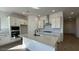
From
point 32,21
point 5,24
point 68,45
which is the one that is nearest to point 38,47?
point 32,21

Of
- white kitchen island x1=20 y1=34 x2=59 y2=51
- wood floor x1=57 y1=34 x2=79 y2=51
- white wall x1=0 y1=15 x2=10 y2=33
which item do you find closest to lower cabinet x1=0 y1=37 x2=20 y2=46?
white wall x1=0 y1=15 x2=10 y2=33

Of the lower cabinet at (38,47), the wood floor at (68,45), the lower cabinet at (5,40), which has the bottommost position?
the wood floor at (68,45)

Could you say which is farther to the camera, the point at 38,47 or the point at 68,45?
the point at 68,45

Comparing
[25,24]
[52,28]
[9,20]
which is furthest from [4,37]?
[52,28]

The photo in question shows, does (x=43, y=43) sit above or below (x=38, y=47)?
above

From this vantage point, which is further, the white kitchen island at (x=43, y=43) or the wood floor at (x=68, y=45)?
the wood floor at (x=68, y=45)

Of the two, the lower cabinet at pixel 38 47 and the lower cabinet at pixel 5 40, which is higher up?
the lower cabinet at pixel 5 40

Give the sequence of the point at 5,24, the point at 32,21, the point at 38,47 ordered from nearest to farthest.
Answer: the point at 5,24, the point at 38,47, the point at 32,21

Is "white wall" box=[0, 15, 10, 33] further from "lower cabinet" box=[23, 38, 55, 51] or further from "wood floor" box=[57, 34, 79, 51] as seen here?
"wood floor" box=[57, 34, 79, 51]

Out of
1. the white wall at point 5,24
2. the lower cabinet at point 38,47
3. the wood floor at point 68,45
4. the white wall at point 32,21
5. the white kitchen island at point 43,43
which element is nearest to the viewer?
the white kitchen island at point 43,43

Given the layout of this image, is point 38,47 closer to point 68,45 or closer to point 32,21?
point 32,21

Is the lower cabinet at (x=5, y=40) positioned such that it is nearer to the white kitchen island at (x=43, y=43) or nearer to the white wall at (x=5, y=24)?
the white wall at (x=5, y=24)

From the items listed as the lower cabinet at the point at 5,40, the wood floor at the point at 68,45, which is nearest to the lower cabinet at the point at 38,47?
the wood floor at the point at 68,45
